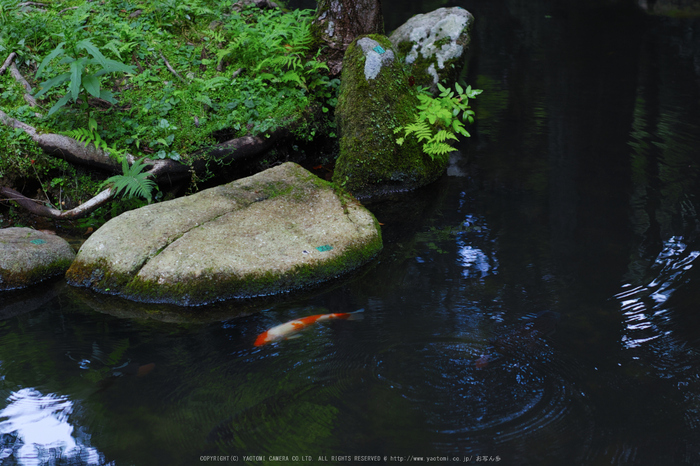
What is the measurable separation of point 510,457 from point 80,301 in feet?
11.8

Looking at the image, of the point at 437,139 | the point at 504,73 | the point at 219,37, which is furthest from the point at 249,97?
the point at 504,73

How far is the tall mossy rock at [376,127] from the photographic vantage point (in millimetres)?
6250

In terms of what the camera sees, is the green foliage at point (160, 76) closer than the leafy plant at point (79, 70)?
No

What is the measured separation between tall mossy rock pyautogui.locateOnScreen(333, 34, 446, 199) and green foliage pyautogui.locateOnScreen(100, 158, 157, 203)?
7.04 feet

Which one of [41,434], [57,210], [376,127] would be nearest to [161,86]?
[57,210]

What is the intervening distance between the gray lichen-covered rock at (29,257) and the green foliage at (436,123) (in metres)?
3.74

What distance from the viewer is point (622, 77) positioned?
1011 cm

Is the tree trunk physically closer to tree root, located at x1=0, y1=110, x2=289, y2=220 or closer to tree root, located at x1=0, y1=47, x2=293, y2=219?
tree root, located at x1=0, y1=47, x2=293, y2=219

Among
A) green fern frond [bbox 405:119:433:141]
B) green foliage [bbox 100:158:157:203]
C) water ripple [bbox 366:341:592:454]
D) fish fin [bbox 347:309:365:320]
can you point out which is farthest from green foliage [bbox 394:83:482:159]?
water ripple [bbox 366:341:592:454]

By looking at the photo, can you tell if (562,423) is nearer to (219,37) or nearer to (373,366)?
(373,366)

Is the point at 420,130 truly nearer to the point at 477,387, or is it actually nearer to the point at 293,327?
the point at 293,327

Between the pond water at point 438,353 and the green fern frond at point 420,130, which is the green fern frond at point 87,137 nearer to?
the pond water at point 438,353

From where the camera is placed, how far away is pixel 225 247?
14.9 ft

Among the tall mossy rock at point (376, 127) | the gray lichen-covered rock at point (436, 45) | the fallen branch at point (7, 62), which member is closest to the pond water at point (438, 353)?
the tall mossy rock at point (376, 127)
